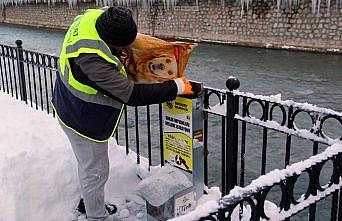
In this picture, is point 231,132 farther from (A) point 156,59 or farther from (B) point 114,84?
(B) point 114,84

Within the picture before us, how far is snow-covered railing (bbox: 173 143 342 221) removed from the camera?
145cm

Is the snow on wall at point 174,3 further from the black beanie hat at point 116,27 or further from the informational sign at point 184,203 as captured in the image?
the black beanie hat at point 116,27

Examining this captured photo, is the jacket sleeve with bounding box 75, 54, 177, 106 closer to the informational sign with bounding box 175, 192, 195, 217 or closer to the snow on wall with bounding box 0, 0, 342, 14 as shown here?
the informational sign with bounding box 175, 192, 195, 217

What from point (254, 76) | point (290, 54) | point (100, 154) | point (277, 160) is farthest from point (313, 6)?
point (100, 154)

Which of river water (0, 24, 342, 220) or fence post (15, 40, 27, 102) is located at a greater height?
fence post (15, 40, 27, 102)

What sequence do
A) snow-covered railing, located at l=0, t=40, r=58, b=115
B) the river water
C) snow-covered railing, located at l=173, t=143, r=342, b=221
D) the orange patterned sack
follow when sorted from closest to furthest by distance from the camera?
snow-covered railing, located at l=173, t=143, r=342, b=221, the orange patterned sack, snow-covered railing, located at l=0, t=40, r=58, b=115, the river water

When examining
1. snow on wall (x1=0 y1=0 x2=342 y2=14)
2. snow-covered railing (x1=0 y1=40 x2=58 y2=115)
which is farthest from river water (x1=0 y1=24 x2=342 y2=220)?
snow-covered railing (x1=0 y1=40 x2=58 y2=115)


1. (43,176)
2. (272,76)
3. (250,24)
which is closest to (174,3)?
(250,24)

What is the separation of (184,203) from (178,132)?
1.68 ft

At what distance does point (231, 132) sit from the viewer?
2.86 m

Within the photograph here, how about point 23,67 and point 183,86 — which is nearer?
point 183,86

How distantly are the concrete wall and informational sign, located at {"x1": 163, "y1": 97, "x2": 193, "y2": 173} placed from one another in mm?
14118

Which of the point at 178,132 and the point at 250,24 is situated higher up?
the point at 250,24

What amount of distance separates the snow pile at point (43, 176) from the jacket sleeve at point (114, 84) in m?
1.18
